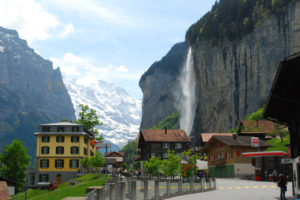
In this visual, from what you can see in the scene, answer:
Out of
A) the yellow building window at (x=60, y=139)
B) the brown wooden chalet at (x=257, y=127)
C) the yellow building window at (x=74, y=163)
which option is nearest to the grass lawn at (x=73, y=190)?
the yellow building window at (x=74, y=163)

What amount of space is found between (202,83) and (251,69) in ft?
107

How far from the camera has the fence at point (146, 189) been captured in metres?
14.4

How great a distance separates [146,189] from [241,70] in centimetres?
10940

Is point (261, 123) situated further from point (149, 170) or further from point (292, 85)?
point (292, 85)

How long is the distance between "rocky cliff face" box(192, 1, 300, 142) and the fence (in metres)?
83.5

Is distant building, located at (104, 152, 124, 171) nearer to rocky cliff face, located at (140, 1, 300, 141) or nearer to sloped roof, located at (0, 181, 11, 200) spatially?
sloped roof, located at (0, 181, 11, 200)

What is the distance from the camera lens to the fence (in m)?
14.4

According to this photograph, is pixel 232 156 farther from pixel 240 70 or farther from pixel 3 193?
pixel 240 70

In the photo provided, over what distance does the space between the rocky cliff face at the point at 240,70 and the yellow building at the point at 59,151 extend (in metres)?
60.2

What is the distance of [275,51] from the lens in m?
114

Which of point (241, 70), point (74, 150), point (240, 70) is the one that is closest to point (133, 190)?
point (74, 150)

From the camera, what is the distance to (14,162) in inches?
3258

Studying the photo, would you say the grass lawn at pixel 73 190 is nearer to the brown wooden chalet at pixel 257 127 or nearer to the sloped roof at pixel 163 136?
the sloped roof at pixel 163 136

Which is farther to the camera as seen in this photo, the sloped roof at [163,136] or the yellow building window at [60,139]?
the sloped roof at [163,136]
